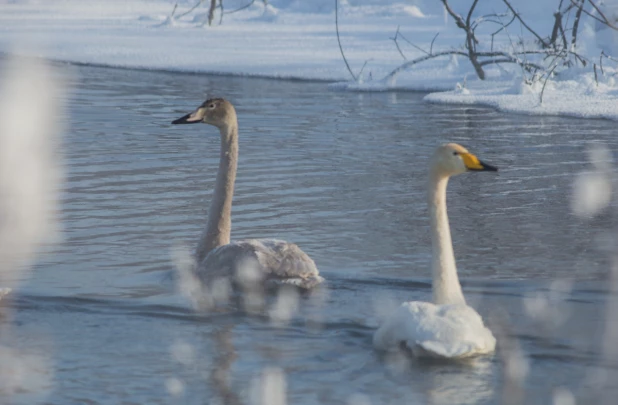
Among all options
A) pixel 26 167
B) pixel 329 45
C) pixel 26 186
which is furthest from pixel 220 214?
pixel 329 45

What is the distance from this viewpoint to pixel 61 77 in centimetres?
2084

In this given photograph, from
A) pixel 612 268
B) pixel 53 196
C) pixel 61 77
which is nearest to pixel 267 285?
pixel 612 268

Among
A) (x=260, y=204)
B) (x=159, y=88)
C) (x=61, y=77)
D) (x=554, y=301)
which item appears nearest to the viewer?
(x=554, y=301)

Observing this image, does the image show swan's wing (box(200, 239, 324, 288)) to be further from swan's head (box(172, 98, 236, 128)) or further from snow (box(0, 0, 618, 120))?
snow (box(0, 0, 618, 120))

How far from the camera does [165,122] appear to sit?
14.9 m

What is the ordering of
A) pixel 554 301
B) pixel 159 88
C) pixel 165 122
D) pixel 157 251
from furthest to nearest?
pixel 159 88, pixel 165 122, pixel 157 251, pixel 554 301

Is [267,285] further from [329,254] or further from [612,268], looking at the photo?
[612,268]

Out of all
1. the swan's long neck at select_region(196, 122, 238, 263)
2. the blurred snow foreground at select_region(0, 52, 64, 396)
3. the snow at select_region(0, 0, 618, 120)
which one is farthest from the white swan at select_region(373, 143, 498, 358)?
the snow at select_region(0, 0, 618, 120)

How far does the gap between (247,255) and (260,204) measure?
8.27 feet

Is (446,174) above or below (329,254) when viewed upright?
above

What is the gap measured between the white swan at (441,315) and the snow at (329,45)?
10.2 metres

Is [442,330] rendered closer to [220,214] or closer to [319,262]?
[319,262]

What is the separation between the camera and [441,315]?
5590 mm

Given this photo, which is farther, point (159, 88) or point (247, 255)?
point (159, 88)
